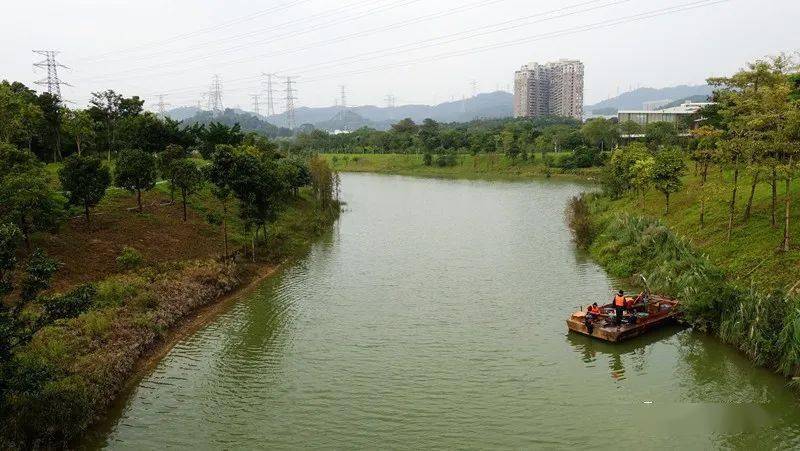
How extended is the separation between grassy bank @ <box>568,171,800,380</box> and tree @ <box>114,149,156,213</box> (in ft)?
92.8

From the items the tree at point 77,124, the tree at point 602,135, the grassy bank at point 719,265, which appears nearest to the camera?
the grassy bank at point 719,265

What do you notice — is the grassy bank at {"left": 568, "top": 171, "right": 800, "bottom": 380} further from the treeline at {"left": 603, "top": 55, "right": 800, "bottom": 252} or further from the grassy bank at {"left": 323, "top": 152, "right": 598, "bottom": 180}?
the grassy bank at {"left": 323, "top": 152, "right": 598, "bottom": 180}

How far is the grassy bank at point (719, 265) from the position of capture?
19.2 meters

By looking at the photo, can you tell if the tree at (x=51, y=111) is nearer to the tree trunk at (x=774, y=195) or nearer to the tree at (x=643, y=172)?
the tree at (x=643, y=172)

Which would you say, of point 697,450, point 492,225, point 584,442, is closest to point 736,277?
point 697,450

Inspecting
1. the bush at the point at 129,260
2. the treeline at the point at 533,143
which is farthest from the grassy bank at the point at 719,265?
the treeline at the point at 533,143

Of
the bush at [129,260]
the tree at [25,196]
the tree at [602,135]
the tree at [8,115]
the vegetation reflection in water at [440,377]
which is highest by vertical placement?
the tree at [602,135]

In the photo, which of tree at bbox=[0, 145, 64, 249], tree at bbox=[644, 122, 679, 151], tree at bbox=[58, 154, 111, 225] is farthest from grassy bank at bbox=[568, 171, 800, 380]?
tree at bbox=[644, 122, 679, 151]

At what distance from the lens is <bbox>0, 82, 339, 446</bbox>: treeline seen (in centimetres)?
1399

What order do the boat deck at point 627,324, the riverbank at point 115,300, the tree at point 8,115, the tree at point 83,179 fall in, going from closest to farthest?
1. the riverbank at point 115,300
2. the boat deck at point 627,324
3. the tree at point 83,179
4. the tree at point 8,115

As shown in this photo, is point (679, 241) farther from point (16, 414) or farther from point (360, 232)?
point (16, 414)

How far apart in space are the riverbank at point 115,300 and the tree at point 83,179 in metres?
1.73

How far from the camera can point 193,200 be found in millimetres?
43156

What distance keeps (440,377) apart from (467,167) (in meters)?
89.3
